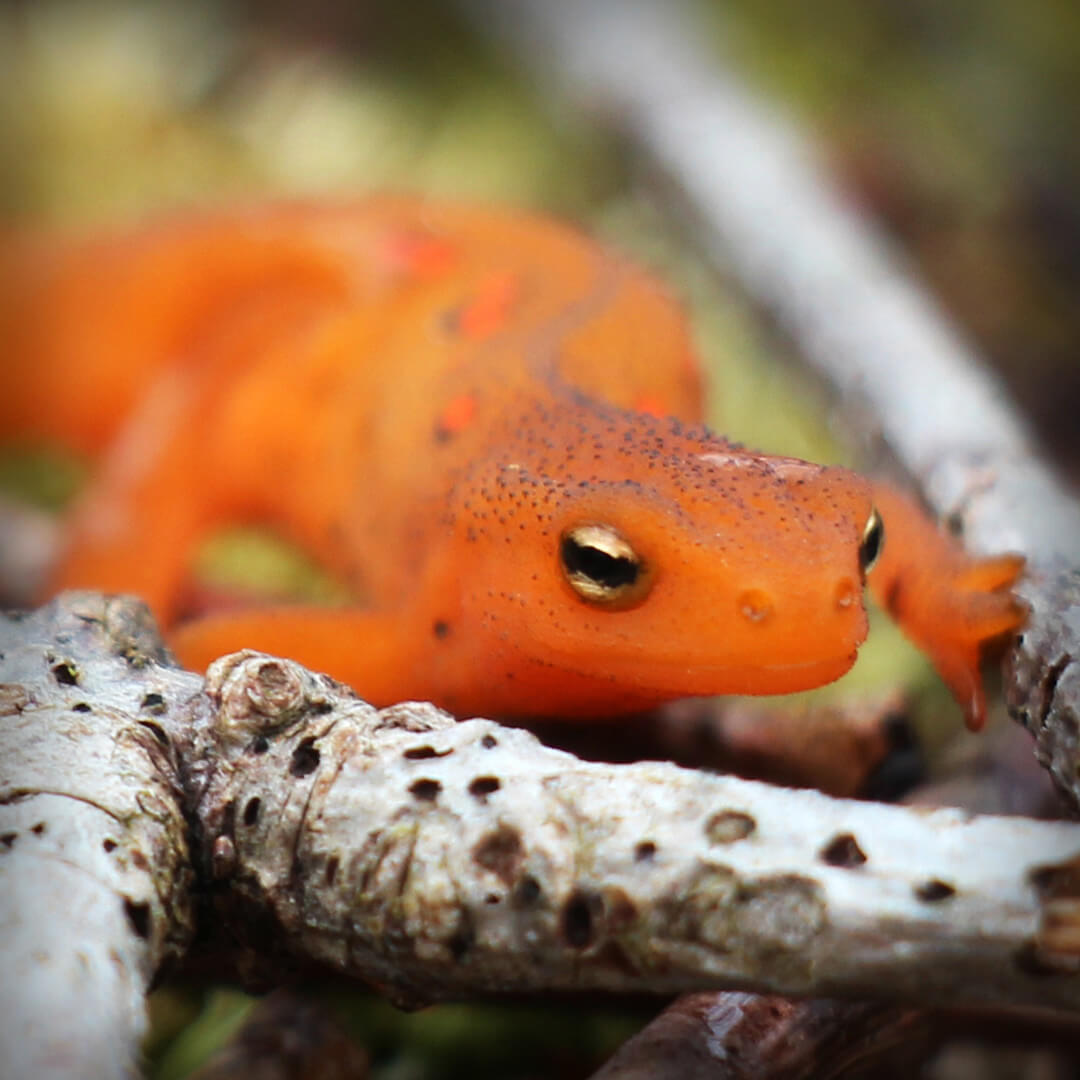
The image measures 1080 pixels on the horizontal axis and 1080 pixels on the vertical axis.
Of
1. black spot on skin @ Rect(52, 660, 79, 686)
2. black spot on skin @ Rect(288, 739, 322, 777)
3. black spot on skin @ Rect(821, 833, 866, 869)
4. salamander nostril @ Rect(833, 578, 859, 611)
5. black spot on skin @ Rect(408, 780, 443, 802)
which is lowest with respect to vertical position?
black spot on skin @ Rect(821, 833, 866, 869)

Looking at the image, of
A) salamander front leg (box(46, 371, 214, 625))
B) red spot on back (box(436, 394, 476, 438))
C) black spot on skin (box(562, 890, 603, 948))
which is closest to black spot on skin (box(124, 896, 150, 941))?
black spot on skin (box(562, 890, 603, 948))

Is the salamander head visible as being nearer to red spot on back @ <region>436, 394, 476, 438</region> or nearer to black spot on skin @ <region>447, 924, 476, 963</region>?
red spot on back @ <region>436, 394, 476, 438</region>

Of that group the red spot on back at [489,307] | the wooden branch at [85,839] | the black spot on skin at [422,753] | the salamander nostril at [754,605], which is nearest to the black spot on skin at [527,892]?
the black spot on skin at [422,753]

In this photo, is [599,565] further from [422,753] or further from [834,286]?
[834,286]

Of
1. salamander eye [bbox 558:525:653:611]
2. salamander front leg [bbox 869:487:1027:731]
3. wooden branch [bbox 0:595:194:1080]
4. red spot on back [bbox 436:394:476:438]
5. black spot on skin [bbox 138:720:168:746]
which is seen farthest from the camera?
red spot on back [bbox 436:394:476:438]

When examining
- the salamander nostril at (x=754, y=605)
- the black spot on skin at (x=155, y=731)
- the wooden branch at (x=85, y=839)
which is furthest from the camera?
the salamander nostril at (x=754, y=605)

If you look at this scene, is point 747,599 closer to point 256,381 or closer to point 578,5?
point 256,381

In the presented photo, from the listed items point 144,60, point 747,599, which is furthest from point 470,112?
point 747,599

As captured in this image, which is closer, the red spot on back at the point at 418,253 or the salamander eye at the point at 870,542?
the salamander eye at the point at 870,542

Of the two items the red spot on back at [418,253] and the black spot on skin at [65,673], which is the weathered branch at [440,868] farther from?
the red spot on back at [418,253]
